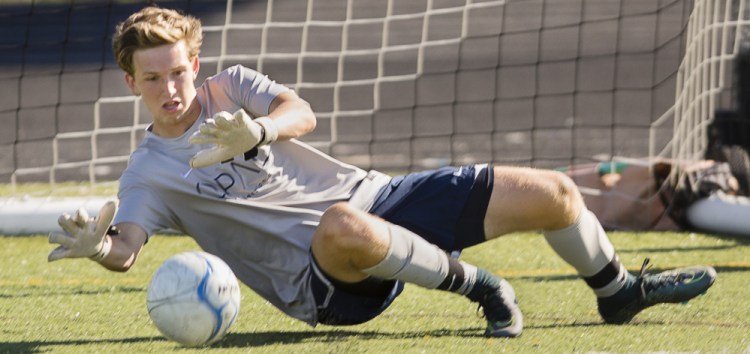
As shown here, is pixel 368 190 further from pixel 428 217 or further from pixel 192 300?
pixel 192 300

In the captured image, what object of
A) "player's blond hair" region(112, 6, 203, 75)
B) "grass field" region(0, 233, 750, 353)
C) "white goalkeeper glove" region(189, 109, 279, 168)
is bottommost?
"grass field" region(0, 233, 750, 353)

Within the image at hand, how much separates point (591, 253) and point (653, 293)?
0.27 m

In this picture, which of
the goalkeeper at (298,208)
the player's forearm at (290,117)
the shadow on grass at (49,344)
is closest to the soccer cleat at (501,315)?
the goalkeeper at (298,208)

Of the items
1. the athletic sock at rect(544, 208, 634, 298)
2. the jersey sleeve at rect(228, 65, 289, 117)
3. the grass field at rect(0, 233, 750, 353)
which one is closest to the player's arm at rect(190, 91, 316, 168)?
the jersey sleeve at rect(228, 65, 289, 117)

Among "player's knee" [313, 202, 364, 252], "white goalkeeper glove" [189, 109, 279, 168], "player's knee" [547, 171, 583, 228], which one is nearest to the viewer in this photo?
"white goalkeeper glove" [189, 109, 279, 168]

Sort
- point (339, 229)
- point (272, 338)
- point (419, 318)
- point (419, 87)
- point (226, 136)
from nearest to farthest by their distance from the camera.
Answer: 1. point (226, 136)
2. point (339, 229)
3. point (272, 338)
4. point (419, 318)
5. point (419, 87)

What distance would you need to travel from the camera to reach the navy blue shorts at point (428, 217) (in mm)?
4094

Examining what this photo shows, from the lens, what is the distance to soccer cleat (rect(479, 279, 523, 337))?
4070 millimetres

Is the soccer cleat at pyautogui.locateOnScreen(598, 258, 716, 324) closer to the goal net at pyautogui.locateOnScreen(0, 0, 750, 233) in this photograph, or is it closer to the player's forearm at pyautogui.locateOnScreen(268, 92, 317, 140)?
the player's forearm at pyautogui.locateOnScreen(268, 92, 317, 140)

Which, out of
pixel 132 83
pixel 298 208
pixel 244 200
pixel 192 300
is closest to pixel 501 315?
pixel 298 208

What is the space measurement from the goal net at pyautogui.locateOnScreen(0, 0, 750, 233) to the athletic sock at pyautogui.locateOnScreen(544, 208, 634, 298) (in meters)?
2.98

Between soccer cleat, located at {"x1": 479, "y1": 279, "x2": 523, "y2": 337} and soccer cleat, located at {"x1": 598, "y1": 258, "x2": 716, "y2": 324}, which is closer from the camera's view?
soccer cleat, located at {"x1": 479, "y1": 279, "x2": 523, "y2": 337}

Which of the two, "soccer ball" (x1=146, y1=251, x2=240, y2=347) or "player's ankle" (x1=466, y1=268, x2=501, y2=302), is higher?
"soccer ball" (x1=146, y1=251, x2=240, y2=347)

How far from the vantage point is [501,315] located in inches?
160
